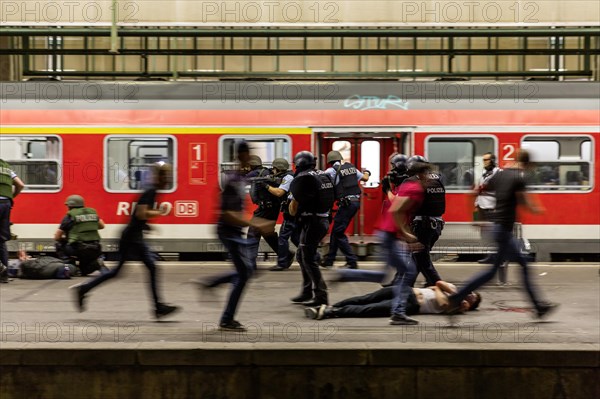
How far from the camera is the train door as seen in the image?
16125 millimetres

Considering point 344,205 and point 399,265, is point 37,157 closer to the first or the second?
point 344,205

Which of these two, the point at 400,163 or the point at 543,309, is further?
the point at 400,163

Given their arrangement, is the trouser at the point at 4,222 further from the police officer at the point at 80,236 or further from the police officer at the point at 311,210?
the police officer at the point at 311,210

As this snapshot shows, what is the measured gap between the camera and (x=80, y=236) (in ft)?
43.4

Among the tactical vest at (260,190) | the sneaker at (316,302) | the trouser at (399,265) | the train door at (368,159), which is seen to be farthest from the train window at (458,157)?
the trouser at (399,265)

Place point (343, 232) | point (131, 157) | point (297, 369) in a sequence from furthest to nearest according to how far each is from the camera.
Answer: point (131, 157) < point (343, 232) < point (297, 369)

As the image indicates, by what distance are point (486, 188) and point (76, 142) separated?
328 inches

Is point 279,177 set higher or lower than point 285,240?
higher

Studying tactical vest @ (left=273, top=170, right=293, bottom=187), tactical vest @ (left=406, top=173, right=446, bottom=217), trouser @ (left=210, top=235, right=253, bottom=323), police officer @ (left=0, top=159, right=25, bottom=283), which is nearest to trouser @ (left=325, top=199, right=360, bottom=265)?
tactical vest @ (left=273, top=170, right=293, bottom=187)

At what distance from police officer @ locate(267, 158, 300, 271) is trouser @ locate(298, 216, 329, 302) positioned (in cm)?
251

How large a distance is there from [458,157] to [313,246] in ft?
20.3

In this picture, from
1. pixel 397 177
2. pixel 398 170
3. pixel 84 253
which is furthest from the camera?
pixel 84 253

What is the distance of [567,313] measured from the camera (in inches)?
416

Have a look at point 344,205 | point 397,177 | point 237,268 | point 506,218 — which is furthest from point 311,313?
point 344,205
